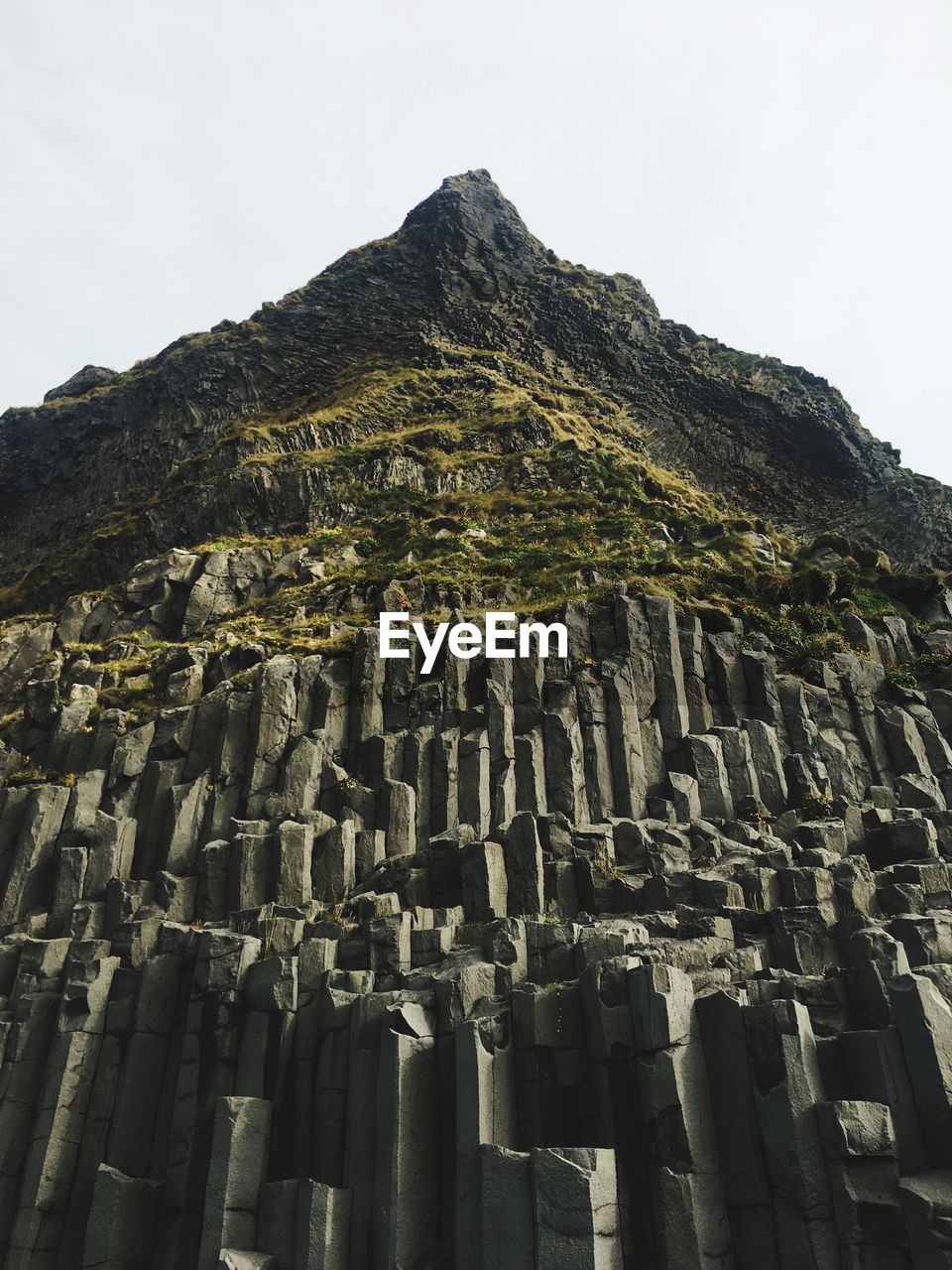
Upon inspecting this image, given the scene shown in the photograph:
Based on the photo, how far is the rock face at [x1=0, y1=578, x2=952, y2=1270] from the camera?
8766 millimetres

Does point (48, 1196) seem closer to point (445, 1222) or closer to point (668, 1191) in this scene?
point (445, 1222)

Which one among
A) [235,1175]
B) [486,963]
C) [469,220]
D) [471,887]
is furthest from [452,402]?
[235,1175]

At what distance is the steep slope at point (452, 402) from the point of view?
4656cm

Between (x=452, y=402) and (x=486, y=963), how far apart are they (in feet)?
126

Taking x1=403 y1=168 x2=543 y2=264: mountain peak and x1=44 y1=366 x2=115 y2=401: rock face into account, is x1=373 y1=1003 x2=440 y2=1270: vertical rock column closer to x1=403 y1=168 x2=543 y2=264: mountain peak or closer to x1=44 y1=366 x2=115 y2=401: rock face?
x1=403 y1=168 x2=543 y2=264: mountain peak

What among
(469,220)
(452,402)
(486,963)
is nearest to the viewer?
(486,963)

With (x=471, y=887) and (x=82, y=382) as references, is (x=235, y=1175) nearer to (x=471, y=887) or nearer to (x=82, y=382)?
(x=471, y=887)

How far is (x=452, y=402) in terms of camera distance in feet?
155

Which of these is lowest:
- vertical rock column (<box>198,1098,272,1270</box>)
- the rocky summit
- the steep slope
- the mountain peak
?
vertical rock column (<box>198,1098,272,1270</box>)

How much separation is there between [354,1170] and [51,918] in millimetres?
8849

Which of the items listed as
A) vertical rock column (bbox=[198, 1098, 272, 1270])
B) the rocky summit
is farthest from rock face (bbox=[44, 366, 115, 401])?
vertical rock column (bbox=[198, 1098, 272, 1270])

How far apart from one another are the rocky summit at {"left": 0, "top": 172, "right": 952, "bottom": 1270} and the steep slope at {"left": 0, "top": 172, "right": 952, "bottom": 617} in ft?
23.2

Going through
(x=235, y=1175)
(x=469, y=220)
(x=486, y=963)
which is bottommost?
(x=235, y=1175)

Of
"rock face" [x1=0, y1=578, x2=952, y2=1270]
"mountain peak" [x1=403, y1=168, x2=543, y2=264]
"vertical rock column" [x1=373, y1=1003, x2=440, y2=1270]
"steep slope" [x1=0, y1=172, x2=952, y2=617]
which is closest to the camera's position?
"rock face" [x1=0, y1=578, x2=952, y2=1270]
